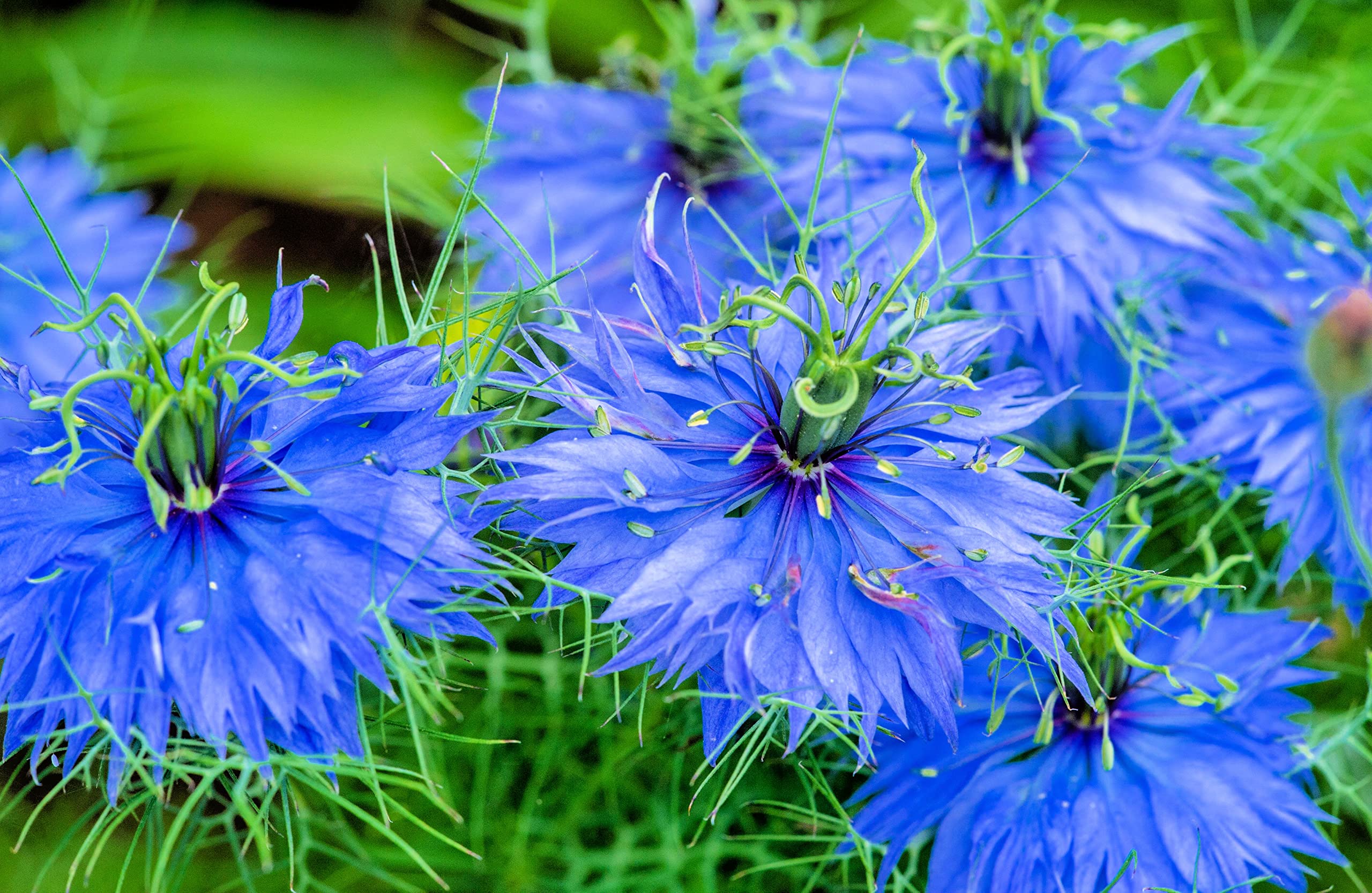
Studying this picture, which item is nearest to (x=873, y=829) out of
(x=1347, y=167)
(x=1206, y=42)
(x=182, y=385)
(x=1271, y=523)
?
(x=1271, y=523)

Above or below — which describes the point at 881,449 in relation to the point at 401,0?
below

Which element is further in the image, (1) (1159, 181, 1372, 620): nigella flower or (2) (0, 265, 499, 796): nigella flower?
(1) (1159, 181, 1372, 620): nigella flower

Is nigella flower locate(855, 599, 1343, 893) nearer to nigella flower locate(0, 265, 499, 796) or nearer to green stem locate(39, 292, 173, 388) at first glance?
nigella flower locate(0, 265, 499, 796)

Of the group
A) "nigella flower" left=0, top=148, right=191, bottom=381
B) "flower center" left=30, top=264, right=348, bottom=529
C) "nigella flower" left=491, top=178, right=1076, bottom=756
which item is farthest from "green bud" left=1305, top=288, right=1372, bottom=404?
"nigella flower" left=0, top=148, right=191, bottom=381

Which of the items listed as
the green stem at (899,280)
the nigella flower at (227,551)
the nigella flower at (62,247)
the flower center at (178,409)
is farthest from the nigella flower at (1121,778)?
the nigella flower at (62,247)

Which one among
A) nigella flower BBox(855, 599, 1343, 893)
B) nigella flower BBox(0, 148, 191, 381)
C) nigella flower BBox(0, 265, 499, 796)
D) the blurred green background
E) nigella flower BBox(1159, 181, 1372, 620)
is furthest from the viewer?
nigella flower BBox(0, 148, 191, 381)

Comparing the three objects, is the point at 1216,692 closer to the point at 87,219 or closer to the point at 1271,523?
the point at 1271,523
